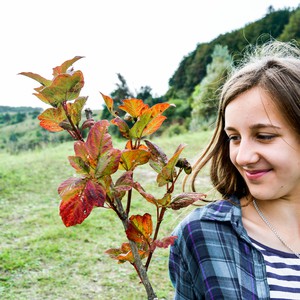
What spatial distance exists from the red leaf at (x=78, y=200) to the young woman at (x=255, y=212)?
510mm

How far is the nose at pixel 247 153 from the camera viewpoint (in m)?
0.90

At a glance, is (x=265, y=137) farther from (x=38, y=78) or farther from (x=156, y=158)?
(x=38, y=78)

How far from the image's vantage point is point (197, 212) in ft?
3.46

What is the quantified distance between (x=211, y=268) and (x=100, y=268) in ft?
7.75

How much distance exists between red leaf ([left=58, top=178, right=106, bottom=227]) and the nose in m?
0.50

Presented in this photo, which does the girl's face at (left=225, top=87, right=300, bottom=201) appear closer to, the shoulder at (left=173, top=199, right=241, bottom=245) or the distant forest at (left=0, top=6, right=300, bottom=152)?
the shoulder at (left=173, top=199, right=241, bottom=245)

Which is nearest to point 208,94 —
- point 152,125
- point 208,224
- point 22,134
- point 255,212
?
point 22,134

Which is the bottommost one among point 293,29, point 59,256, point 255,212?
point 59,256

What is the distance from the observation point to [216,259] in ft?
3.19

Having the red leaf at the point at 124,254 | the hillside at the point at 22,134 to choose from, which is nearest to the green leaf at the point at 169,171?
the red leaf at the point at 124,254

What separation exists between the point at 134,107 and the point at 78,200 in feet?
0.64

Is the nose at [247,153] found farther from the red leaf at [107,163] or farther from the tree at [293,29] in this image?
the tree at [293,29]

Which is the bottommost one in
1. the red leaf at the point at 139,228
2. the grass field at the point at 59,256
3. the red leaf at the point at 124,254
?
the grass field at the point at 59,256

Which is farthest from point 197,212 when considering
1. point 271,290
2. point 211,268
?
point 271,290
